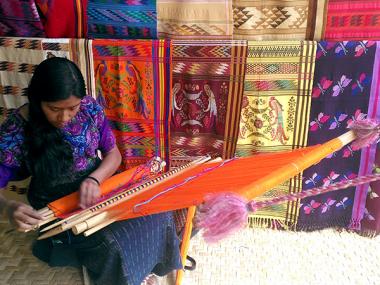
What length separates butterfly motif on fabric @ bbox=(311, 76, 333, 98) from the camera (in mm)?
1767

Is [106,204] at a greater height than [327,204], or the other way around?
[106,204]

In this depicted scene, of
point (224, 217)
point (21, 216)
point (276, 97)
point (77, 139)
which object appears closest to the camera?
point (224, 217)

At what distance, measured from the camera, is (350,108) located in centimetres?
181

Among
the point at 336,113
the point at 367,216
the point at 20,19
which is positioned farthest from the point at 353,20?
the point at 20,19

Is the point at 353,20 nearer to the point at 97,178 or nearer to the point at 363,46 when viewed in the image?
the point at 363,46

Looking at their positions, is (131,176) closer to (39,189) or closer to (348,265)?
(39,189)

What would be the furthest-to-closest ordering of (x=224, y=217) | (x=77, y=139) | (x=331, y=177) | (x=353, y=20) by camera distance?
1. (x=331, y=177)
2. (x=353, y=20)
3. (x=77, y=139)
4. (x=224, y=217)

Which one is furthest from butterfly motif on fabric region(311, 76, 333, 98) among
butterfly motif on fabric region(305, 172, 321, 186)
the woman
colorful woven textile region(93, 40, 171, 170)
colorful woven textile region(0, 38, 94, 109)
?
colorful woven textile region(0, 38, 94, 109)

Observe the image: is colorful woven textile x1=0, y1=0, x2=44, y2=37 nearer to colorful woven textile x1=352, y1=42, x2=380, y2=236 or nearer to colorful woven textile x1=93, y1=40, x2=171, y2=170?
colorful woven textile x1=93, y1=40, x2=171, y2=170

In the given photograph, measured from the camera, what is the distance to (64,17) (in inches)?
68.5

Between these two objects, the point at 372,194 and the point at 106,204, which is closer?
the point at 106,204

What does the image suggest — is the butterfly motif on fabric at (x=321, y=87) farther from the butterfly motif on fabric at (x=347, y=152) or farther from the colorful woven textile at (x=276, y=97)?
the butterfly motif on fabric at (x=347, y=152)

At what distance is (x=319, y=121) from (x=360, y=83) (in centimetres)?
24

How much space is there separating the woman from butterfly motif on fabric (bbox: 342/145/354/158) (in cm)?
93
